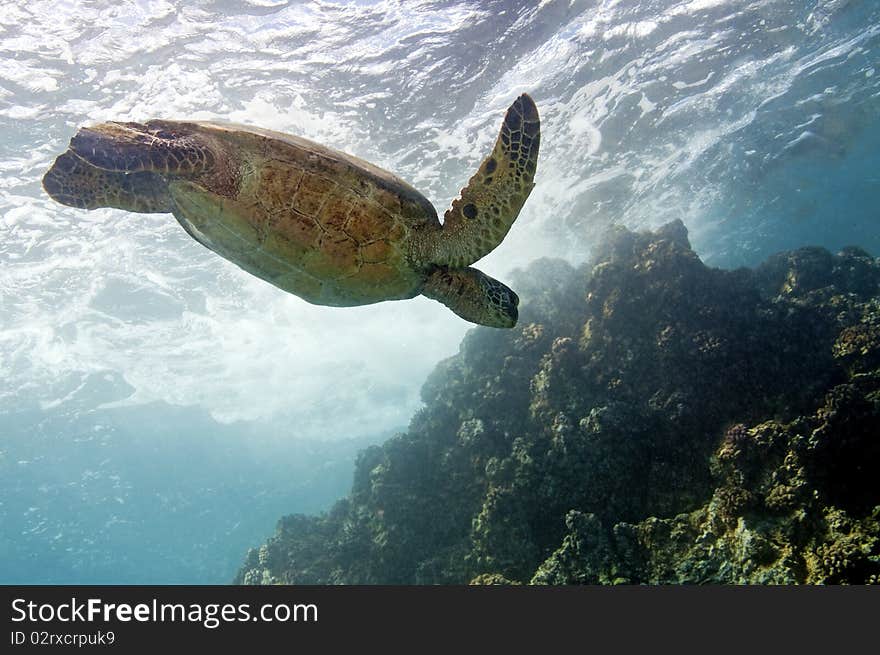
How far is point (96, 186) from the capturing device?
4.54m

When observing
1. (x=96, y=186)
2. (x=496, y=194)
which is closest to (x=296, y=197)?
(x=496, y=194)

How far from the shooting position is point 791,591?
12.7 feet

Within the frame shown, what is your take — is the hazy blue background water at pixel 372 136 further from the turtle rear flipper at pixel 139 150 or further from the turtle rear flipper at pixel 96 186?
the turtle rear flipper at pixel 139 150

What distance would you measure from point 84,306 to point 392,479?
710 inches

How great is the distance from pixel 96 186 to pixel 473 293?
421 centimetres

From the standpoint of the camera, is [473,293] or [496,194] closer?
[496,194]

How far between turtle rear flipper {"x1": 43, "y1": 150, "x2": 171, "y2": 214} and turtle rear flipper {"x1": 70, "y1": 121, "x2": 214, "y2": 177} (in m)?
0.60

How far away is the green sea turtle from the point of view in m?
3.85

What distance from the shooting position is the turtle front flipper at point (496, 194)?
3.89 meters

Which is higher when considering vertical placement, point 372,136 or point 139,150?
point 372,136

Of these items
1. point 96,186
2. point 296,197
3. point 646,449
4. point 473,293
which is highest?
point 96,186

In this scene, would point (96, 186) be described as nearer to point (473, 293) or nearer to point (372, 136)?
point (473, 293)

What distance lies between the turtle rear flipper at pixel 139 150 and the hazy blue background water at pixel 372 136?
751 centimetres

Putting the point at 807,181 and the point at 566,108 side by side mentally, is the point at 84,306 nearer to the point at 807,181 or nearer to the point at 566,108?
the point at 566,108
